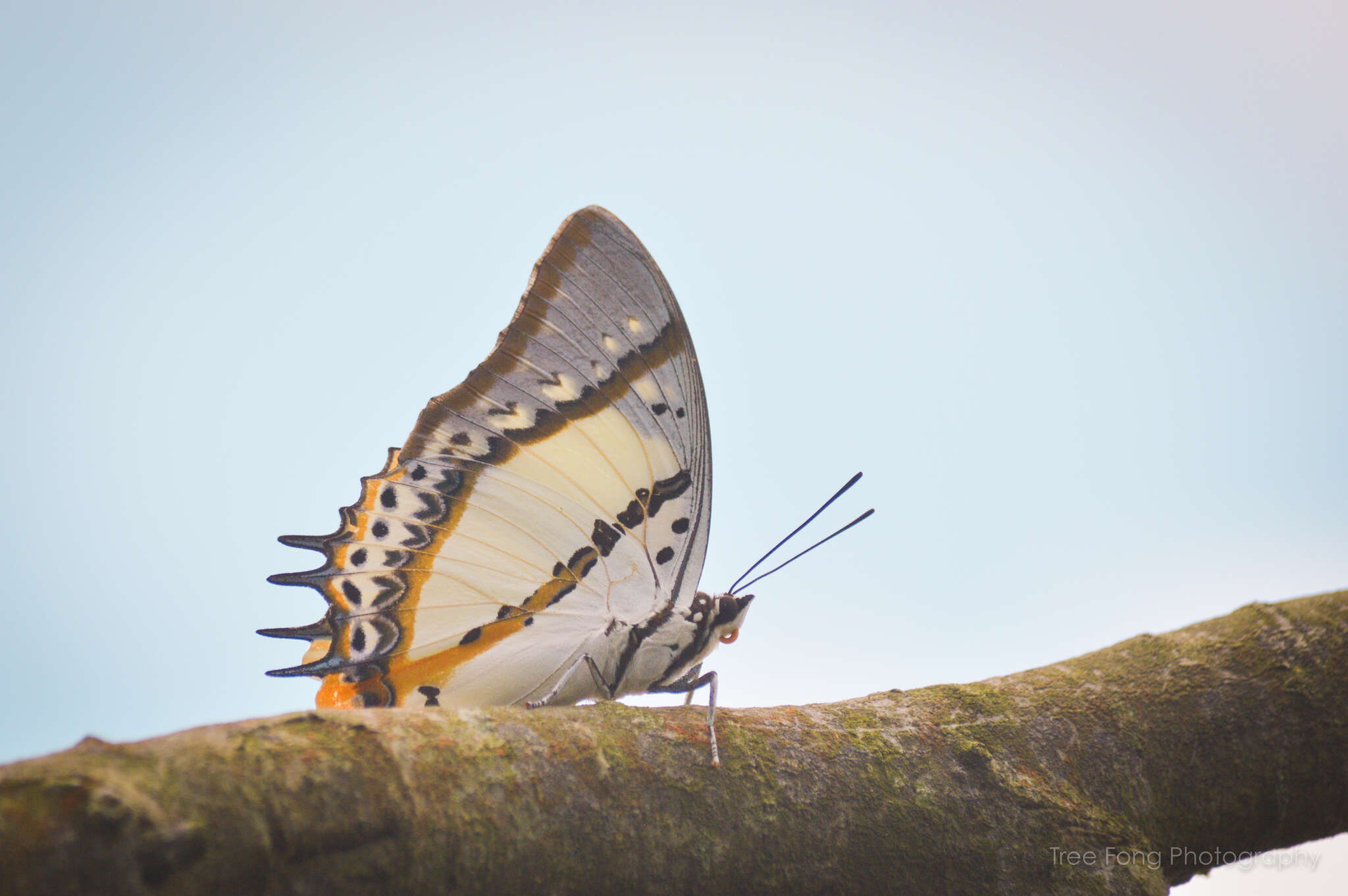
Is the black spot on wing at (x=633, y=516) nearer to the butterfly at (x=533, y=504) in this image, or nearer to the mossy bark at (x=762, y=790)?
the butterfly at (x=533, y=504)

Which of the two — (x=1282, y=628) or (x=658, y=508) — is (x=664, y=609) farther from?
(x=1282, y=628)

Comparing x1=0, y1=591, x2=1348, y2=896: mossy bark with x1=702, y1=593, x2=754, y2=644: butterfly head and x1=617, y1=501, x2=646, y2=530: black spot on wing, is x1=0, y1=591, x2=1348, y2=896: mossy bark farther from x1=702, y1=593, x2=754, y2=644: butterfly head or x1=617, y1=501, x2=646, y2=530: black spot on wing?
x1=617, y1=501, x2=646, y2=530: black spot on wing

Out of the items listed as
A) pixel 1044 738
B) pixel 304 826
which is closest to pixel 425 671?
pixel 304 826

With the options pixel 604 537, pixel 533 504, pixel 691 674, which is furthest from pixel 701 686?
pixel 533 504

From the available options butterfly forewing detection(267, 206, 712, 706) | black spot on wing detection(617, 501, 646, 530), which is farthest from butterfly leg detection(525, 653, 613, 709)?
black spot on wing detection(617, 501, 646, 530)

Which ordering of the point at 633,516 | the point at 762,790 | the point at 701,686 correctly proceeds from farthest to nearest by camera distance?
the point at 633,516 < the point at 701,686 < the point at 762,790

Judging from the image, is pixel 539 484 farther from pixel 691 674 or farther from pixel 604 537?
pixel 691 674

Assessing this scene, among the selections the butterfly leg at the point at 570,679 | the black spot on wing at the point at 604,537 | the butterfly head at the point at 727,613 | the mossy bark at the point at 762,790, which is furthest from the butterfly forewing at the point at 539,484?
the mossy bark at the point at 762,790
